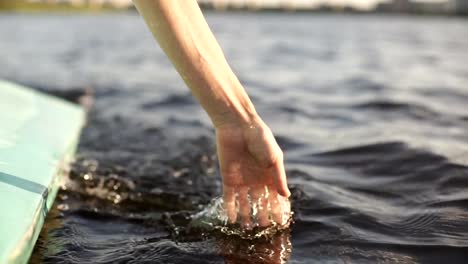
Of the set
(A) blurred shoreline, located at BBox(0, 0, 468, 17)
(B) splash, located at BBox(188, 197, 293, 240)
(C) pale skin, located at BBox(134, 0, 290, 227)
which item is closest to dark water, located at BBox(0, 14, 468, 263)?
(B) splash, located at BBox(188, 197, 293, 240)

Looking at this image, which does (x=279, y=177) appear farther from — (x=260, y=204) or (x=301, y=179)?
(x=301, y=179)

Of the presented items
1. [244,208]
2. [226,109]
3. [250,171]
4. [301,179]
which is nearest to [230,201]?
[244,208]

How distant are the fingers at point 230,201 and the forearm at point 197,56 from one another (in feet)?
1.04

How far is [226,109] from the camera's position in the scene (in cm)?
236

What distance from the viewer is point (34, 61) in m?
13.9

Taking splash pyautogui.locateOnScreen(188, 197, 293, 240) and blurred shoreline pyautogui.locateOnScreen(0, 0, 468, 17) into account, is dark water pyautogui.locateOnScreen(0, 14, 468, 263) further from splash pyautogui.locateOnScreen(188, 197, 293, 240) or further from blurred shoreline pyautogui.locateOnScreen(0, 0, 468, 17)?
blurred shoreline pyautogui.locateOnScreen(0, 0, 468, 17)

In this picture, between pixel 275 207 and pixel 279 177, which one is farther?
pixel 275 207

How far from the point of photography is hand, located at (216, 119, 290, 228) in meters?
2.39

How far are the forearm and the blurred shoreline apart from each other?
7174 cm

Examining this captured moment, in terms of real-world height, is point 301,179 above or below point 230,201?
below

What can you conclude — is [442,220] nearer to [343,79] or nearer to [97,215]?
[97,215]

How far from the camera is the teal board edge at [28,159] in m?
2.10

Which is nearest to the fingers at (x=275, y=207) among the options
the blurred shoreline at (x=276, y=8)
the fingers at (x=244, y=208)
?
the fingers at (x=244, y=208)

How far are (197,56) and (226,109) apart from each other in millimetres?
263
